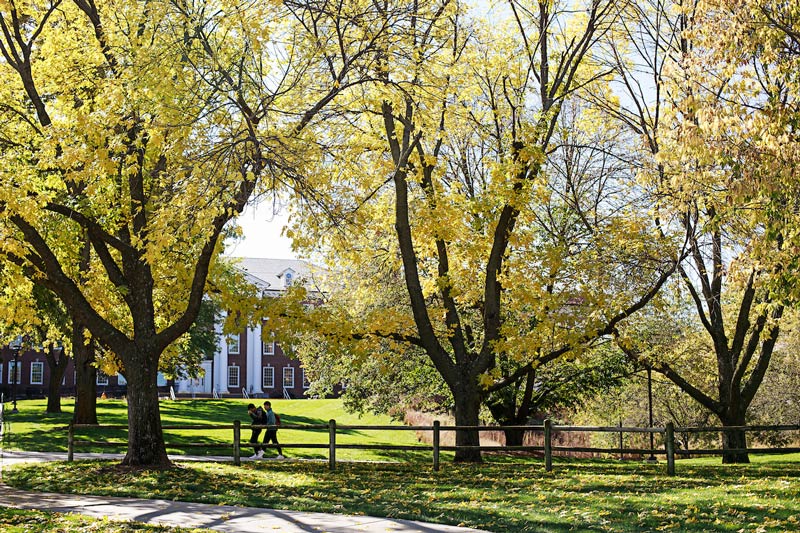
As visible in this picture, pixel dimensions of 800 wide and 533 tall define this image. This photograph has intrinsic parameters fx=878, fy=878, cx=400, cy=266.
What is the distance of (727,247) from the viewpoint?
68.2ft

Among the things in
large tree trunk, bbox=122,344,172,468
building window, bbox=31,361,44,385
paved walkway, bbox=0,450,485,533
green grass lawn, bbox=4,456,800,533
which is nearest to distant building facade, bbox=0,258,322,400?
building window, bbox=31,361,44,385

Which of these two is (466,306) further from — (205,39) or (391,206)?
(205,39)

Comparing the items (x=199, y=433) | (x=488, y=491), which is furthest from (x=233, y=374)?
(x=488, y=491)

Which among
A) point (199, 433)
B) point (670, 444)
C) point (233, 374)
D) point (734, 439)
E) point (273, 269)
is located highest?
point (273, 269)

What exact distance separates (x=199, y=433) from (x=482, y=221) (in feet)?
54.6

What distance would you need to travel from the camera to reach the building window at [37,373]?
68750 mm

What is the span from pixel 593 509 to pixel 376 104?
971 cm

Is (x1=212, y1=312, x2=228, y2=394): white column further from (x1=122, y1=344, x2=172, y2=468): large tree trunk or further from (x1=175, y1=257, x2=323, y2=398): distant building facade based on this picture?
(x1=122, y1=344, x2=172, y2=468): large tree trunk

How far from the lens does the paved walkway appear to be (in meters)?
10.6

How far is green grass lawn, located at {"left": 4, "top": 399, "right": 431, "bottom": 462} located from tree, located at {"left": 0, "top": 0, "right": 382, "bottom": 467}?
4061mm

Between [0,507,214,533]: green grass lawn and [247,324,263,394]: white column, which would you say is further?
[247,324,263,394]: white column

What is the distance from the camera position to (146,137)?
56.3ft

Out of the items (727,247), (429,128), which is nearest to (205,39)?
(429,128)

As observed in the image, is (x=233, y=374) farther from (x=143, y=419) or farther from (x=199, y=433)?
(x=143, y=419)
